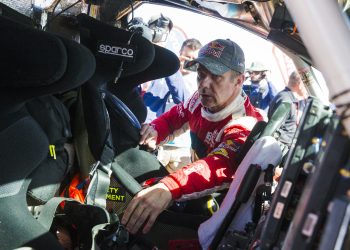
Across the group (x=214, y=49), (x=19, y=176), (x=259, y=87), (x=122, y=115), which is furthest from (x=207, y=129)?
(x=259, y=87)

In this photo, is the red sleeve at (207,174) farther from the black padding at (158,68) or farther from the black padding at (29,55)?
the black padding at (29,55)

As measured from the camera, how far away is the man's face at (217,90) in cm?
255

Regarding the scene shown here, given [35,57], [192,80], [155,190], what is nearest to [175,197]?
[155,190]

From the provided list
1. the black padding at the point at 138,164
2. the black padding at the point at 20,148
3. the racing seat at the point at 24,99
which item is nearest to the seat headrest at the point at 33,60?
the racing seat at the point at 24,99

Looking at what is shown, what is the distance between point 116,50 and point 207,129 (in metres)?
0.86

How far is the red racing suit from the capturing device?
1.84m

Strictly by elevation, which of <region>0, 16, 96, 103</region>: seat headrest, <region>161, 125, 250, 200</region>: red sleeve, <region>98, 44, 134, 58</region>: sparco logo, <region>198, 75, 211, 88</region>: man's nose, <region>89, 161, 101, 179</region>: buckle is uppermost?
<region>198, 75, 211, 88</region>: man's nose

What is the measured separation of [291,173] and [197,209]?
1.15 meters

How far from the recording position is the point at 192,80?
588cm

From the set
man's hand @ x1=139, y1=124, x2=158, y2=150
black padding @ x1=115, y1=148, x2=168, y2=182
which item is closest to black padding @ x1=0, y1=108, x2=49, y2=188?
black padding @ x1=115, y1=148, x2=168, y2=182

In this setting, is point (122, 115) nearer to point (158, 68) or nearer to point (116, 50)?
point (116, 50)

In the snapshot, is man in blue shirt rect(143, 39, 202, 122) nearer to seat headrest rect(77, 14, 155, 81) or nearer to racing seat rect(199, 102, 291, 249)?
seat headrest rect(77, 14, 155, 81)

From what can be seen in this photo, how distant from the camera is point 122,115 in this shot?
193cm

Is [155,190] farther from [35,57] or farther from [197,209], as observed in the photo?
[35,57]
